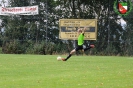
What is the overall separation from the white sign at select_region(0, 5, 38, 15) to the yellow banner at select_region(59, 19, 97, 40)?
116 inches

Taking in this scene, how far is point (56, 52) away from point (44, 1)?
534 centimetres

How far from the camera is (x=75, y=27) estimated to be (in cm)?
4200

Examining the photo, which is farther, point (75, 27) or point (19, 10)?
point (19, 10)

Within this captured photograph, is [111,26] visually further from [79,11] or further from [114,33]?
[79,11]

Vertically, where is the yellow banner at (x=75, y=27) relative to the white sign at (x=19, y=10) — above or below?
below

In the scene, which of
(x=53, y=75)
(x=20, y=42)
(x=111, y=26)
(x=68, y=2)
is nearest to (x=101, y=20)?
(x=111, y=26)

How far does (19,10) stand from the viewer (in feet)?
143

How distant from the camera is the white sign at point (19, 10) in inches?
1708

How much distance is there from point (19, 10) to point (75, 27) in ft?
19.3

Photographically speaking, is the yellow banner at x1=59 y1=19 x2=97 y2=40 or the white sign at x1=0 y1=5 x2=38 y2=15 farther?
the white sign at x1=0 y1=5 x2=38 y2=15

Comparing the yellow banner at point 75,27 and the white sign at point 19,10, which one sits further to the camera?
the white sign at point 19,10

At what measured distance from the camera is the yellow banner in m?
41.5

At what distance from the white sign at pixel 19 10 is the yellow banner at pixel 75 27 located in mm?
2944

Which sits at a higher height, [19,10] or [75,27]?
[19,10]
